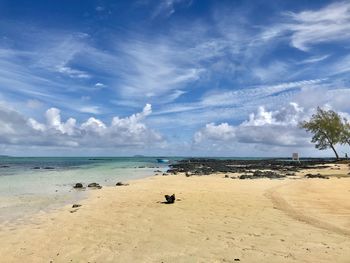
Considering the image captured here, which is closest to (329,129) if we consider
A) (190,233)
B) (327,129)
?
(327,129)

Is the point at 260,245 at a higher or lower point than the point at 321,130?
lower

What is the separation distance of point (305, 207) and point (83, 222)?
10.6 metres

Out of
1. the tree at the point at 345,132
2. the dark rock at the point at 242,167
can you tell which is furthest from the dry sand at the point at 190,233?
the tree at the point at 345,132

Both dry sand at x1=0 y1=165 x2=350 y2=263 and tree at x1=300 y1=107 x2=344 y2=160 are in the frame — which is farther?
tree at x1=300 y1=107 x2=344 y2=160

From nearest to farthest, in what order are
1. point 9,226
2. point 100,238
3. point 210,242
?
point 210,242 → point 100,238 → point 9,226

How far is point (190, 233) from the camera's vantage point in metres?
13.5

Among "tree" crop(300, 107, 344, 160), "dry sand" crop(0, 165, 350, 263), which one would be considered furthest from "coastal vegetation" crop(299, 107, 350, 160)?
"dry sand" crop(0, 165, 350, 263)

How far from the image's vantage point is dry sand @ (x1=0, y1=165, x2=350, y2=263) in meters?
10.8

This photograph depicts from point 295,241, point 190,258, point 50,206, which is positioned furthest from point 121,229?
point 50,206

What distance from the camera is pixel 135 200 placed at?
2317 cm

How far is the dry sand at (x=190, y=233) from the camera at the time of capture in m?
10.8

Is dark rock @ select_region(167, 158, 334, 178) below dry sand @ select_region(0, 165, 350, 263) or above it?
above

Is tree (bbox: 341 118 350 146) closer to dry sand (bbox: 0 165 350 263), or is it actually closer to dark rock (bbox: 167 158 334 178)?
dark rock (bbox: 167 158 334 178)

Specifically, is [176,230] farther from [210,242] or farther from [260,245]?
[260,245]
